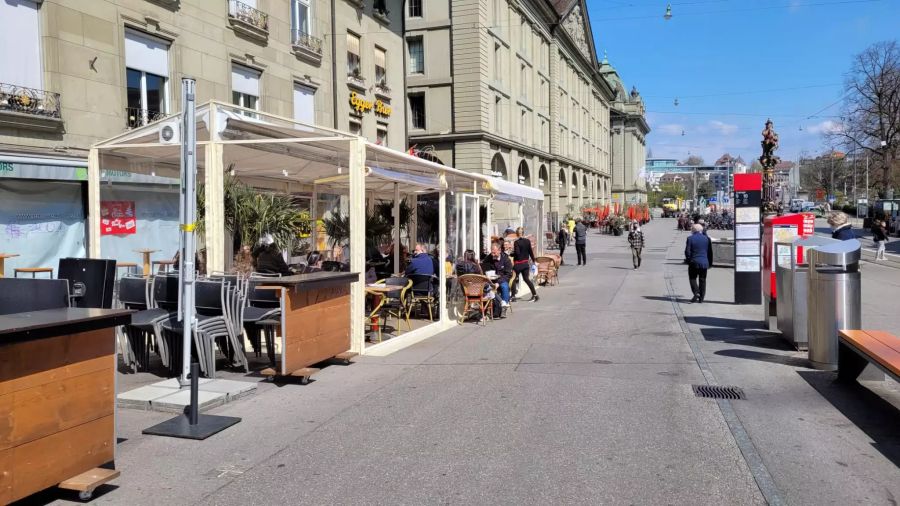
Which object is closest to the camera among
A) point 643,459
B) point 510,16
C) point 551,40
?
point 643,459

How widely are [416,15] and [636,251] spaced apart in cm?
2170

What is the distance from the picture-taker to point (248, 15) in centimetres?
1911

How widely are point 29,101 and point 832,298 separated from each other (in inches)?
531

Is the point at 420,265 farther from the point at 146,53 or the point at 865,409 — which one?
the point at 146,53

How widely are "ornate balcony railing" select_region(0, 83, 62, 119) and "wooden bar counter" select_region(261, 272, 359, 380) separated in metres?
8.08

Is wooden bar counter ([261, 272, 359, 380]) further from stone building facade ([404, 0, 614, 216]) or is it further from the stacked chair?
stone building facade ([404, 0, 614, 216])

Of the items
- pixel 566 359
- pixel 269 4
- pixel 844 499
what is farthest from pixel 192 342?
pixel 269 4

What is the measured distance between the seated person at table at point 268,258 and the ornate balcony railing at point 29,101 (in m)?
5.57

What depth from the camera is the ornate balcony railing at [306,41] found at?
21.5 m

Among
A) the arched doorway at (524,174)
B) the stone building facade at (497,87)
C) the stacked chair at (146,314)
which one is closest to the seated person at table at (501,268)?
the stacked chair at (146,314)

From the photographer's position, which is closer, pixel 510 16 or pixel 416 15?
pixel 416 15

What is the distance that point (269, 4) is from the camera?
66.3 feet

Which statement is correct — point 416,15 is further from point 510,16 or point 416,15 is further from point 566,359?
point 566,359

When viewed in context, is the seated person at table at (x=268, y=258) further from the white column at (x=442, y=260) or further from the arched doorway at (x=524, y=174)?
the arched doorway at (x=524, y=174)
